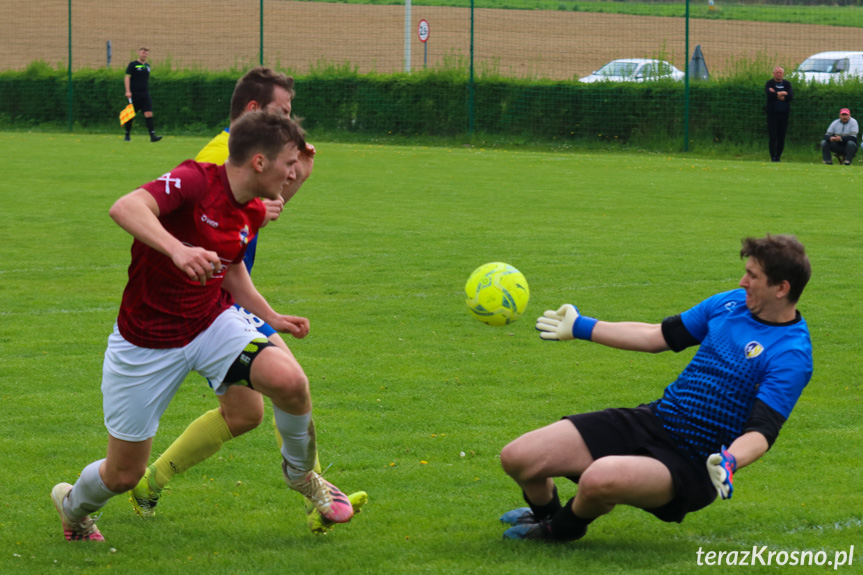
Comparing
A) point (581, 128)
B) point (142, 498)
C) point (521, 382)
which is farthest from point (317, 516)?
point (581, 128)

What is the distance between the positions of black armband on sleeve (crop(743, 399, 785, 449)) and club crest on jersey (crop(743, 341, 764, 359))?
0.21m

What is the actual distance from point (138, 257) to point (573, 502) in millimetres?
2070

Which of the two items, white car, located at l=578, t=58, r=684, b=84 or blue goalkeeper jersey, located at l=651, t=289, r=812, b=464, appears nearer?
blue goalkeeper jersey, located at l=651, t=289, r=812, b=464

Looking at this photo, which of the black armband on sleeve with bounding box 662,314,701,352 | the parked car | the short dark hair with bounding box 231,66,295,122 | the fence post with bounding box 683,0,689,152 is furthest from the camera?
the fence post with bounding box 683,0,689,152

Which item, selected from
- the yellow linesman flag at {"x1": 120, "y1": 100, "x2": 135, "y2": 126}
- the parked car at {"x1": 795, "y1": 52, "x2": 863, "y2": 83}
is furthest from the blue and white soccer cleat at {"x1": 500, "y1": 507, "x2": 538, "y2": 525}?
the yellow linesman flag at {"x1": 120, "y1": 100, "x2": 135, "y2": 126}

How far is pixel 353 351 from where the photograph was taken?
7992 millimetres

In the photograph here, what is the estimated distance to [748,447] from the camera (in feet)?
13.2

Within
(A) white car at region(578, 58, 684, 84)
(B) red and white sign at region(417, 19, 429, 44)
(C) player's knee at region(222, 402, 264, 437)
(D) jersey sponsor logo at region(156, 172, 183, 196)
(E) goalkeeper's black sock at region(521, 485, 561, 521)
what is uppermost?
(B) red and white sign at region(417, 19, 429, 44)

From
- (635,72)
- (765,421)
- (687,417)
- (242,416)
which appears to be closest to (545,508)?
(687,417)

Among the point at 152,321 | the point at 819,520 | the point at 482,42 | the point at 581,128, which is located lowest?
the point at 819,520

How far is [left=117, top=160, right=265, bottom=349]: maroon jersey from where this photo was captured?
4.32 metres

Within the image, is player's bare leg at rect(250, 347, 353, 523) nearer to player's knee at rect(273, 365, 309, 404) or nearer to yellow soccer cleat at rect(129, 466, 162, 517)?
player's knee at rect(273, 365, 309, 404)

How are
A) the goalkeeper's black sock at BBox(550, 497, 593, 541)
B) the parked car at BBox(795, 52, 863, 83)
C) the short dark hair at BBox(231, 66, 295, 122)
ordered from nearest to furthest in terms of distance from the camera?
the goalkeeper's black sock at BBox(550, 497, 593, 541) → the short dark hair at BBox(231, 66, 295, 122) → the parked car at BBox(795, 52, 863, 83)

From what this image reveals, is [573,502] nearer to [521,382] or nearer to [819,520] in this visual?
[819,520]
